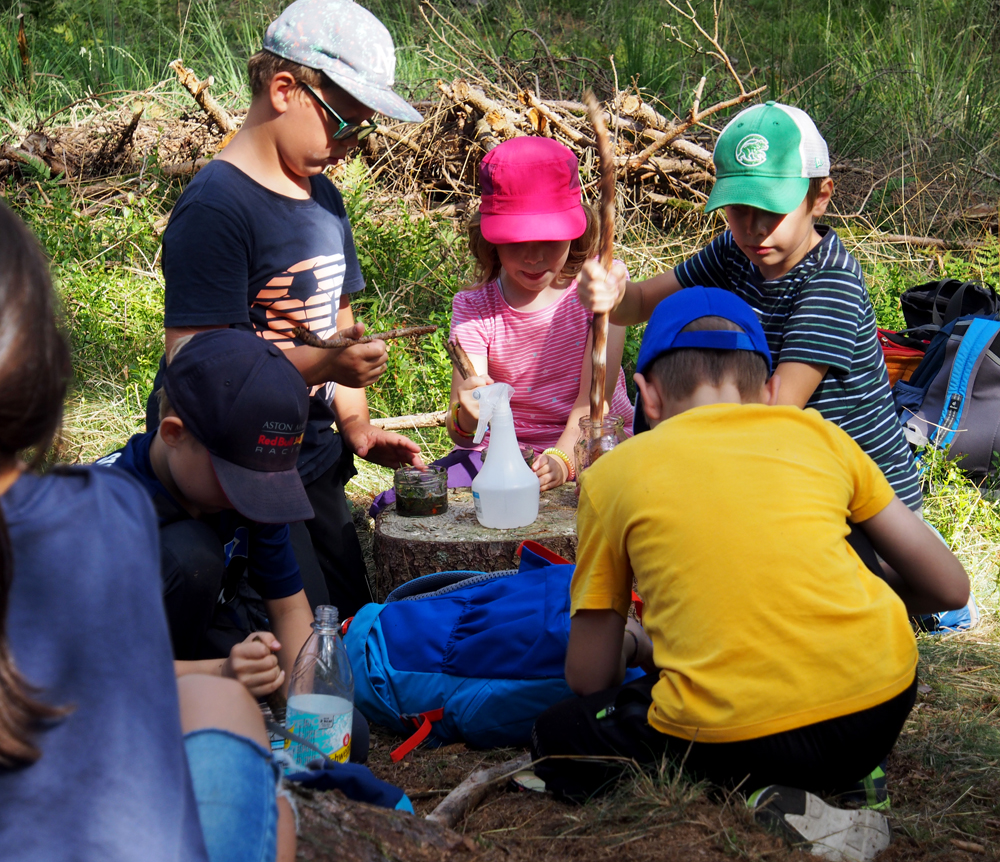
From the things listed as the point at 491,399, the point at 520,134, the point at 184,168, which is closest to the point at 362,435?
the point at 491,399

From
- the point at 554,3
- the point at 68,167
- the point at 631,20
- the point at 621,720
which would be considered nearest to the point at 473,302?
the point at 621,720

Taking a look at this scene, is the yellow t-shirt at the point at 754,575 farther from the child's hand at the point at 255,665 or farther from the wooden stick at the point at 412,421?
the wooden stick at the point at 412,421

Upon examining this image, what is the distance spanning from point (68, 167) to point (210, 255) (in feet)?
15.4

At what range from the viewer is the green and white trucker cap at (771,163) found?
2.73 metres

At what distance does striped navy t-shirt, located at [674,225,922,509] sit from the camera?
8.99 feet

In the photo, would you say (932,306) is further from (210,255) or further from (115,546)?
(115,546)

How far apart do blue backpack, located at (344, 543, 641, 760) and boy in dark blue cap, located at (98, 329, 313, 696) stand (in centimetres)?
27

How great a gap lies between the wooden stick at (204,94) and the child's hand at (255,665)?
14.1 feet

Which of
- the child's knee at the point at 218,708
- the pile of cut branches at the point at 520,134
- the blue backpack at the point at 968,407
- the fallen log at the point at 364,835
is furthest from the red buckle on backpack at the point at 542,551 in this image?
the pile of cut branches at the point at 520,134

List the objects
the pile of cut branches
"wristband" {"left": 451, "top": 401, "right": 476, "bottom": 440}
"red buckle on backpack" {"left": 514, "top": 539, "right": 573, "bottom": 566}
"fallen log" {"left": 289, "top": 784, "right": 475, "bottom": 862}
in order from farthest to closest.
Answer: the pile of cut branches, "wristband" {"left": 451, "top": 401, "right": 476, "bottom": 440}, "red buckle on backpack" {"left": 514, "top": 539, "right": 573, "bottom": 566}, "fallen log" {"left": 289, "top": 784, "right": 475, "bottom": 862}

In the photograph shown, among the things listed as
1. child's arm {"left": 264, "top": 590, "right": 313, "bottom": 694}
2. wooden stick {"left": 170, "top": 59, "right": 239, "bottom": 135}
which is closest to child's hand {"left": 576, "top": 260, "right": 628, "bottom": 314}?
child's arm {"left": 264, "top": 590, "right": 313, "bottom": 694}

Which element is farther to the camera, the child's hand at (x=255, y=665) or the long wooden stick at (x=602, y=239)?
the long wooden stick at (x=602, y=239)

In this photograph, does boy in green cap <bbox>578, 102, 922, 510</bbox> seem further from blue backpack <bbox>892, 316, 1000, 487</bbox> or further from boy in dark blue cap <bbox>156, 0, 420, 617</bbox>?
blue backpack <bbox>892, 316, 1000, 487</bbox>

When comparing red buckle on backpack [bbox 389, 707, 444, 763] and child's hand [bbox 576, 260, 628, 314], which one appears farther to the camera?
child's hand [bbox 576, 260, 628, 314]
